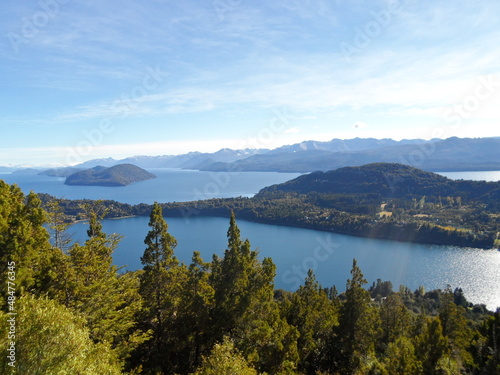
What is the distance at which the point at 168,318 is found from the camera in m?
16.9

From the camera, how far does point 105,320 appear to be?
1225 cm

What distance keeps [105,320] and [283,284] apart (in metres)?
57.9

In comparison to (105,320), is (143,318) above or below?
below

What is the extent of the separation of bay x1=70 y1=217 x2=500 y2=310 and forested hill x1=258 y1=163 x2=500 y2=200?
2860 inches

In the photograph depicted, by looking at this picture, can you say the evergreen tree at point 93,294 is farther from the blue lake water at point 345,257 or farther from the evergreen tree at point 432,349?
the blue lake water at point 345,257

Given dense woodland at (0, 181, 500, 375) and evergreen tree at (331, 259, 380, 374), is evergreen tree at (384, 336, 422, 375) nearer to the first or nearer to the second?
dense woodland at (0, 181, 500, 375)

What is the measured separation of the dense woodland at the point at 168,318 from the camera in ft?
28.8

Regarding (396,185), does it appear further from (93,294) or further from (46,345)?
(46,345)

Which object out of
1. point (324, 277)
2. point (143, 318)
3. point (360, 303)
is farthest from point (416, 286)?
point (143, 318)

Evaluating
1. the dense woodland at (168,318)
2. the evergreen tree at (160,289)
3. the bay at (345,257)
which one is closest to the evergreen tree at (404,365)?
the dense woodland at (168,318)

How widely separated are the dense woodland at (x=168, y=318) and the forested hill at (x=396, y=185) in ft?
491

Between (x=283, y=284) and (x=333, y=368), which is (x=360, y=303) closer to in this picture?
(x=333, y=368)

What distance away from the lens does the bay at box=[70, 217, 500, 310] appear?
67.8 metres

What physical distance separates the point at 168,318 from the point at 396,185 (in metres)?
174
